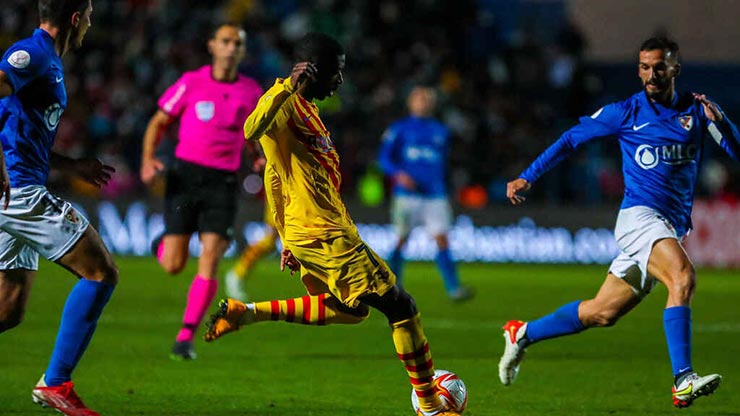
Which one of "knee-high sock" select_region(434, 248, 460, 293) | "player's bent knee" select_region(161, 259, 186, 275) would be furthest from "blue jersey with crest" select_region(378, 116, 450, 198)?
"player's bent knee" select_region(161, 259, 186, 275)

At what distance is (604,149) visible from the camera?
2297cm

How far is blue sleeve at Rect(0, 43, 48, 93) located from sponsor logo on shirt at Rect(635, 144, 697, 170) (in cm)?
371

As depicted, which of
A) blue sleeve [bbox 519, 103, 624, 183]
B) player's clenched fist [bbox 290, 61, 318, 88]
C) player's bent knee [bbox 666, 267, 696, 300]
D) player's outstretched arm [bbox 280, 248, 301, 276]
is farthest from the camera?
blue sleeve [bbox 519, 103, 624, 183]

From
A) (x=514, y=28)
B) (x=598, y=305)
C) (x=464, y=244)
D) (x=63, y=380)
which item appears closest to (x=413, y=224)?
(x=464, y=244)

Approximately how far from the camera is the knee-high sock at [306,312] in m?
6.77

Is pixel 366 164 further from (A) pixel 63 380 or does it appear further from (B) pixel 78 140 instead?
(A) pixel 63 380

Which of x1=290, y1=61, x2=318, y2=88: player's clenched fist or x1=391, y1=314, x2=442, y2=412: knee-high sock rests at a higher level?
x1=290, y1=61, x2=318, y2=88: player's clenched fist

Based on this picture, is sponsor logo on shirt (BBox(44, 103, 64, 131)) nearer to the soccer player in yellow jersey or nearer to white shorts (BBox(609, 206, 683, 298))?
the soccer player in yellow jersey

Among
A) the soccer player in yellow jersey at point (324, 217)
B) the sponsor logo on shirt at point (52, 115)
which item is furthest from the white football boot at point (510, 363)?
the sponsor logo on shirt at point (52, 115)

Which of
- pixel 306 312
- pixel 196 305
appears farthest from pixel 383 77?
pixel 306 312

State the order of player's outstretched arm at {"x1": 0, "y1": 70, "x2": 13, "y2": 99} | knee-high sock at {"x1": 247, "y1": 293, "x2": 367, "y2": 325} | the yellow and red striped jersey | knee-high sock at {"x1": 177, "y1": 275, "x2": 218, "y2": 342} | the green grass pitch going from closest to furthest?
player's outstretched arm at {"x1": 0, "y1": 70, "x2": 13, "y2": 99}, the yellow and red striped jersey, knee-high sock at {"x1": 247, "y1": 293, "x2": 367, "y2": 325}, the green grass pitch, knee-high sock at {"x1": 177, "y1": 275, "x2": 218, "y2": 342}

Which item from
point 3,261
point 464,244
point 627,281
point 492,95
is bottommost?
point 464,244

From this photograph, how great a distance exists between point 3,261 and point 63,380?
0.69 m

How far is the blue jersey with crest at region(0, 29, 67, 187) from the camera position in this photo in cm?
609
